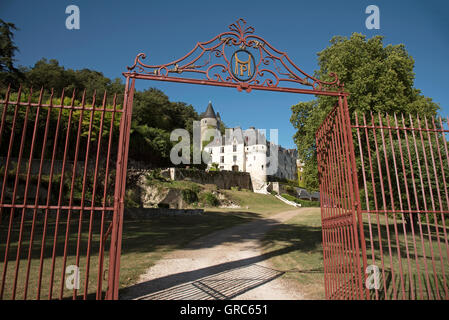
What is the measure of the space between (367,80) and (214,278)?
420 inches

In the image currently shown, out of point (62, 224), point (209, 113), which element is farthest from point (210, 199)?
point (209, 113)

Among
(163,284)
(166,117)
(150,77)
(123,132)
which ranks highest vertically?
(166,117)

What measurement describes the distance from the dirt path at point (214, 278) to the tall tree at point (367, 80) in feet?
24.2

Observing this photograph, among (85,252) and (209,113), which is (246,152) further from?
(85,252)

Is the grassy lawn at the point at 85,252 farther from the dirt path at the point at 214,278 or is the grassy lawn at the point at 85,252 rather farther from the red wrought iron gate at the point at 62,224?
the dirt path at the point at 214,278

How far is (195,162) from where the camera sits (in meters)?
41.0

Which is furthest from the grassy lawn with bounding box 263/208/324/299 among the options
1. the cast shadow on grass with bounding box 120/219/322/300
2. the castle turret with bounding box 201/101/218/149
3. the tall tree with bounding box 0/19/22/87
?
the castle turret with bounding box 201/101/218/149

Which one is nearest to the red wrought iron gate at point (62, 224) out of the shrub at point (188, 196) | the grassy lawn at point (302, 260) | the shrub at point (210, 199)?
the grassy lawn at point (302, 260)

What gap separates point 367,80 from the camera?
12.0m

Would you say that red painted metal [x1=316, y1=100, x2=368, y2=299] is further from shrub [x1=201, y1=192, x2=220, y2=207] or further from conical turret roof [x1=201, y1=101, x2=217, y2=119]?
conical turret roof [x1=201, y1=101, x2=217, y2=119]
